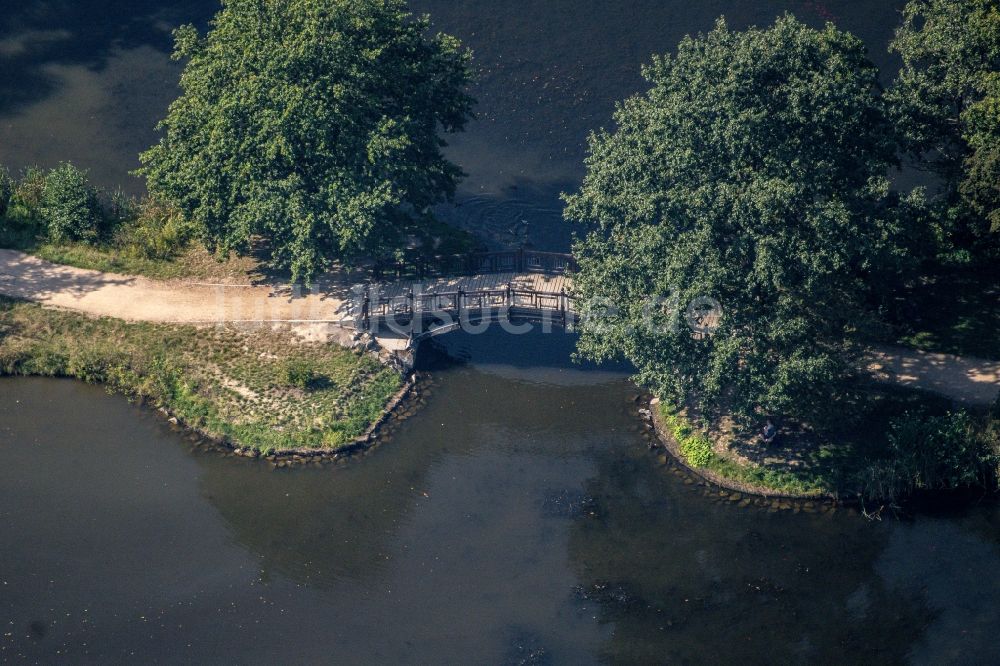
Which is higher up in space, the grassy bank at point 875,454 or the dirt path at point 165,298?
the dirt path at point 165,298

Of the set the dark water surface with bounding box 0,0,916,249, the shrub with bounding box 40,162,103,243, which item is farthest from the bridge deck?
the shrub with bounding box 40,162,103,243

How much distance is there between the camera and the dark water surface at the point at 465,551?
55.9m

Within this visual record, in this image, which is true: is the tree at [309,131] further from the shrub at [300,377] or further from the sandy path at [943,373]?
the sandy path at [943,373]

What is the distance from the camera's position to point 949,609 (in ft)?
188

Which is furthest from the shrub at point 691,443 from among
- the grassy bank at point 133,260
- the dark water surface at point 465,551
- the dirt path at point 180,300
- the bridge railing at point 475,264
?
the grassy bank at point 133,260

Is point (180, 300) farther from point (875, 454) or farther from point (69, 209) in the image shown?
point (875, 454)

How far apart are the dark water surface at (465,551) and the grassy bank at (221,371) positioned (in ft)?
4.34

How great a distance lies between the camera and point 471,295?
68250mm

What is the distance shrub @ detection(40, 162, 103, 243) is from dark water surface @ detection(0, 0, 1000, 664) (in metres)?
8.93

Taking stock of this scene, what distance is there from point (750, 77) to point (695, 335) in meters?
11.6

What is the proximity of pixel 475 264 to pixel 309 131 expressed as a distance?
10.7 meters

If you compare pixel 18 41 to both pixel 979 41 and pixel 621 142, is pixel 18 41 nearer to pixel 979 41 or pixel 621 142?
pixel 621 142

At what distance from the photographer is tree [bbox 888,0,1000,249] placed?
63.9 metres

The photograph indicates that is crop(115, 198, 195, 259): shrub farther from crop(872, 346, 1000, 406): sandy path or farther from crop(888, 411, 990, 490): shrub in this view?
crop(888, 411, 990, 490): shrub
